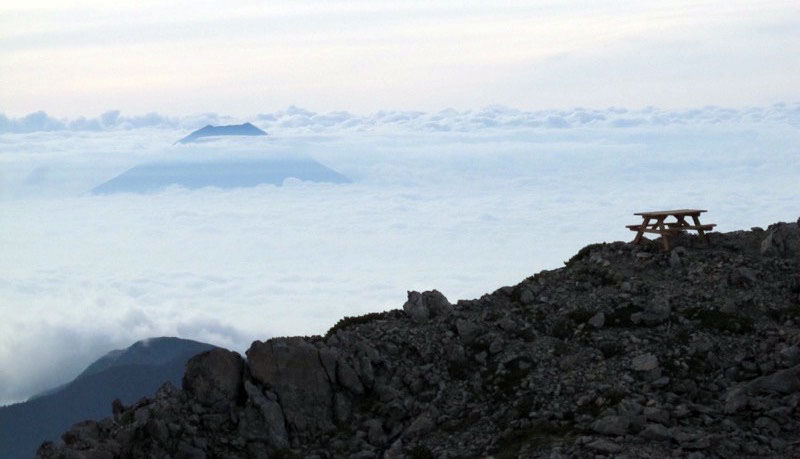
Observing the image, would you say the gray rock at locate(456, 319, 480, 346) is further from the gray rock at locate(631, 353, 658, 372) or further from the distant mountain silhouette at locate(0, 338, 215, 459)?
the distant mountain silhouette at locate(0, 338, 215, 459)

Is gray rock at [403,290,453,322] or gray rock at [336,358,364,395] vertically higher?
gray rock at [403,290,453,322]

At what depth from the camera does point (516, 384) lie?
26562 millimetres

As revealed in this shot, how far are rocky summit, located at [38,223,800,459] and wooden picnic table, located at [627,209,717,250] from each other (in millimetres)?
2105

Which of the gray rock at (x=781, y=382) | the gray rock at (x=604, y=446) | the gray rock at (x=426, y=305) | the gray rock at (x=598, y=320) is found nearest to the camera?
the gray rock at (x=604, y=446)

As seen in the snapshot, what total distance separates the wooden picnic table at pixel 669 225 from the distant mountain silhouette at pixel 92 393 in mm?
99124

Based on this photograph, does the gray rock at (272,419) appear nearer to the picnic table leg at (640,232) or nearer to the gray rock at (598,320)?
the gray rock at (598,320)

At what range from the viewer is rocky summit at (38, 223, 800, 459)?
2425 cm

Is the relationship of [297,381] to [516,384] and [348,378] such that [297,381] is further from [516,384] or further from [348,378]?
[516,384]

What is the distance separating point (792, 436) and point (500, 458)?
6691mm

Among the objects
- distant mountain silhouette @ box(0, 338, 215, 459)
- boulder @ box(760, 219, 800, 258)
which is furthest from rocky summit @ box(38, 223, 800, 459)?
distant mountain silhouette @ box(0, 338, 215, 459)

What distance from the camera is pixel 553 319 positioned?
1145 inches

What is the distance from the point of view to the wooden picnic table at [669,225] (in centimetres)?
3222

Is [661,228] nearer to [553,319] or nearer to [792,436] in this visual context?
[553,319]

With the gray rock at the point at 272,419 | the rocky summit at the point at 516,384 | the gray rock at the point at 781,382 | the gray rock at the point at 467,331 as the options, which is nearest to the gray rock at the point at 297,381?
the rocky summit at the point at 516,384
